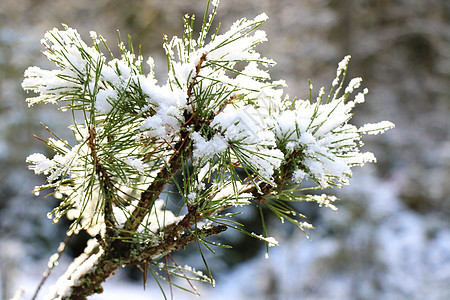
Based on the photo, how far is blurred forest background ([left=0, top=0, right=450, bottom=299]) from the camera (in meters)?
3.14

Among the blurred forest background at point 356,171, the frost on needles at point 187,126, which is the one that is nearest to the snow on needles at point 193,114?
the frost on needles at point 187,126

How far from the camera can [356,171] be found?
3822 millimetres

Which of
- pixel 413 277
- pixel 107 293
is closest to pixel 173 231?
pixel 107 293

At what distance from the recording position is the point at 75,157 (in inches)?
15.6

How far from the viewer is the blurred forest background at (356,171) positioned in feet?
10.3

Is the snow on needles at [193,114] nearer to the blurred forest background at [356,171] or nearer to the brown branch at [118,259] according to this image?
the brown branch at [118,259]

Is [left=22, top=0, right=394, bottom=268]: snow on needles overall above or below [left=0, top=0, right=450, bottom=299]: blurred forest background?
below

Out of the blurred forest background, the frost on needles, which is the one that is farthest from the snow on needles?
the blurred forest background

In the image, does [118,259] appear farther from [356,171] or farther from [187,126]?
[356,171]

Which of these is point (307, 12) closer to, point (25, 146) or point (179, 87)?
point (25, 146)

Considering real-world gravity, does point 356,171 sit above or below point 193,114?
above

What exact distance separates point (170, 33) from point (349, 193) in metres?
3.21

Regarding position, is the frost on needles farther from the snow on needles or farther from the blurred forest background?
the blurred forest background

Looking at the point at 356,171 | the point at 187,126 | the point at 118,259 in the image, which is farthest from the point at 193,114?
the point at 356,171
